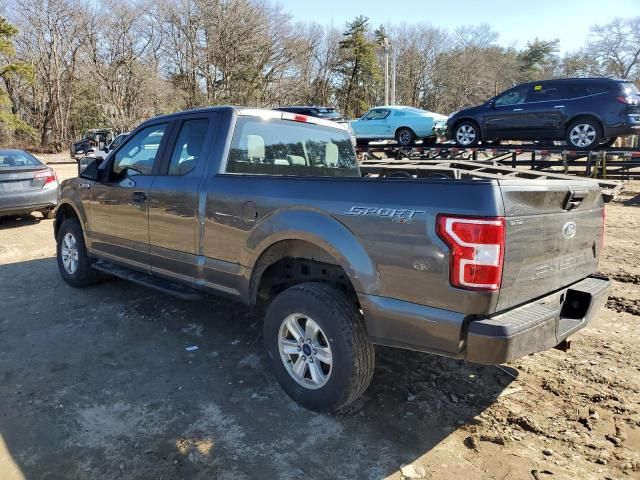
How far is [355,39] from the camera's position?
49.4 metres

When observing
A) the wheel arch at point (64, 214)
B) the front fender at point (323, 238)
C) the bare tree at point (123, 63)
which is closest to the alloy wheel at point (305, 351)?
the front fender at point (323, 238)

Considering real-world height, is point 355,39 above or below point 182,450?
above

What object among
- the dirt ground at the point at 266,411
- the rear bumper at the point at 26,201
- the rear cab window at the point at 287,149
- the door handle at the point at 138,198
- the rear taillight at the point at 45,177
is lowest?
the dirt ground at the point at 266,411

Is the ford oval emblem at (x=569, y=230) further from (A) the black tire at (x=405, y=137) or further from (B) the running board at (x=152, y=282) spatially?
(A) the black tire at (x=405, y=137)

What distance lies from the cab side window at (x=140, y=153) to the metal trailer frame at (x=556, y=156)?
23.5 feet

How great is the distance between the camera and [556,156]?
486 inches

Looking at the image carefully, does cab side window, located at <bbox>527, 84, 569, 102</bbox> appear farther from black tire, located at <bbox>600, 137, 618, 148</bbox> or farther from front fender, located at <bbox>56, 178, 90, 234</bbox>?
front fender, located at <bbox>56, 178, 90, 234</bbox>

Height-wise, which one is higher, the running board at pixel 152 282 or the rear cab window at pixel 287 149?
the rear cab window at pixel 287 149

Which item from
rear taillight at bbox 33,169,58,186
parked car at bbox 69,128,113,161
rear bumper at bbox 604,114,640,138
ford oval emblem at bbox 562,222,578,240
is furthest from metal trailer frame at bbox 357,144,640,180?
parked car at bbox 69,128,113,161

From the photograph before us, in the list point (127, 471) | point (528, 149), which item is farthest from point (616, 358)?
point (528, 149)

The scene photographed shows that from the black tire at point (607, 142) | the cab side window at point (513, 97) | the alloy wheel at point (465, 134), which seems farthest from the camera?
the alloy wheel at point (465, 134)

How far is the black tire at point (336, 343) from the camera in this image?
9.16ft

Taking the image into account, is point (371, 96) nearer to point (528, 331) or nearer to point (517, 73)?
point (517, 73)

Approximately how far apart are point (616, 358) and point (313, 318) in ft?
8.16
